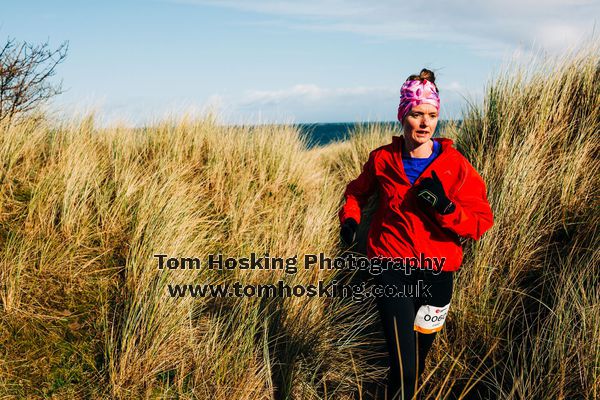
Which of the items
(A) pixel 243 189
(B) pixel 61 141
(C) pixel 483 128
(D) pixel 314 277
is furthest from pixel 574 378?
(B) pixel 61 141

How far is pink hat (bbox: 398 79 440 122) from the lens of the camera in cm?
286

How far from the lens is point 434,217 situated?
8.80 ft

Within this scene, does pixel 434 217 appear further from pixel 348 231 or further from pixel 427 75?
pixel 427 75

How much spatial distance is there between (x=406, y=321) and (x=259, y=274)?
4.93ft

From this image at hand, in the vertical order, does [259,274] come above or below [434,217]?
below

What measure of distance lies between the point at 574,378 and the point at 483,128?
296 centimetres

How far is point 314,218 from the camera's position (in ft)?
15.3

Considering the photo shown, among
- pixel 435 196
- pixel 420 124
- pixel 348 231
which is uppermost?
pixel 420 124

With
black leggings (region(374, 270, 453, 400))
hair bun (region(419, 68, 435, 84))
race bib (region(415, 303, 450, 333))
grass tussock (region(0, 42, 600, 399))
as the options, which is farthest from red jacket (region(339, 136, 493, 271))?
grass tussock (region(0, 42, 600, 399))

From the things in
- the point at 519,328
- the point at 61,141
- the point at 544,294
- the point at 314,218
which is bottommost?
the point at 519,328

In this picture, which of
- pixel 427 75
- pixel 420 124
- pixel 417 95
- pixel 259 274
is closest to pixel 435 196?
pixel 420 124

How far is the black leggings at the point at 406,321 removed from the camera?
8.49ft

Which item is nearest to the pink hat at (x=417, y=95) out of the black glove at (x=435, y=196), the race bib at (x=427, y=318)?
the black glove at (x=435, y=196)

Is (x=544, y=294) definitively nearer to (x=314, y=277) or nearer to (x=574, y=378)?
(x=574, y=378)
